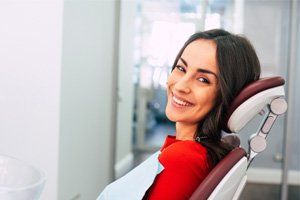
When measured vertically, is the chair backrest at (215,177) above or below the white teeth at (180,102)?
below

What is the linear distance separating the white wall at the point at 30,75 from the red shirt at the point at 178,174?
1.10 m

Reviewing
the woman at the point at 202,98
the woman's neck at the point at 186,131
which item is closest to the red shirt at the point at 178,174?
the woman at the point at 202,98

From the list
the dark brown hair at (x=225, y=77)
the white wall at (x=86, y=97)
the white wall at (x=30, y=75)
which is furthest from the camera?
the white wall at (x=86, y=97)

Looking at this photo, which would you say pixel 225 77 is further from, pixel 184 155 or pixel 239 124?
pixel 184 155

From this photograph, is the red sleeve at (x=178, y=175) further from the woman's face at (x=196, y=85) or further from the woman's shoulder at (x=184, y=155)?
the woman's face at (x=196, y=85)

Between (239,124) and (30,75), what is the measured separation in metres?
1.24

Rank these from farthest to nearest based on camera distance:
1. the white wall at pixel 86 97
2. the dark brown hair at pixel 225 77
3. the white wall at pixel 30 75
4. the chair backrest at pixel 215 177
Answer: the white wall at pixel 86 97 → the white wall at pixel 30 75 → the dark brown hair at pixel 225 77 → the chair backrest at pixel 215 177

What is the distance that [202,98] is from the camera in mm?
957

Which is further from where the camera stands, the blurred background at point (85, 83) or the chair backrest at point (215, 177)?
the blurred background at point (85, 83)

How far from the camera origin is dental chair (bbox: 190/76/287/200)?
0.83m

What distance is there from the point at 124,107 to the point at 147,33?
4.60ft

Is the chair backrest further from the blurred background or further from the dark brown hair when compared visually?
the blurred background

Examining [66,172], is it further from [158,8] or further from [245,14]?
[158,8]

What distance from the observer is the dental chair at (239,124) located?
0.83 metres
